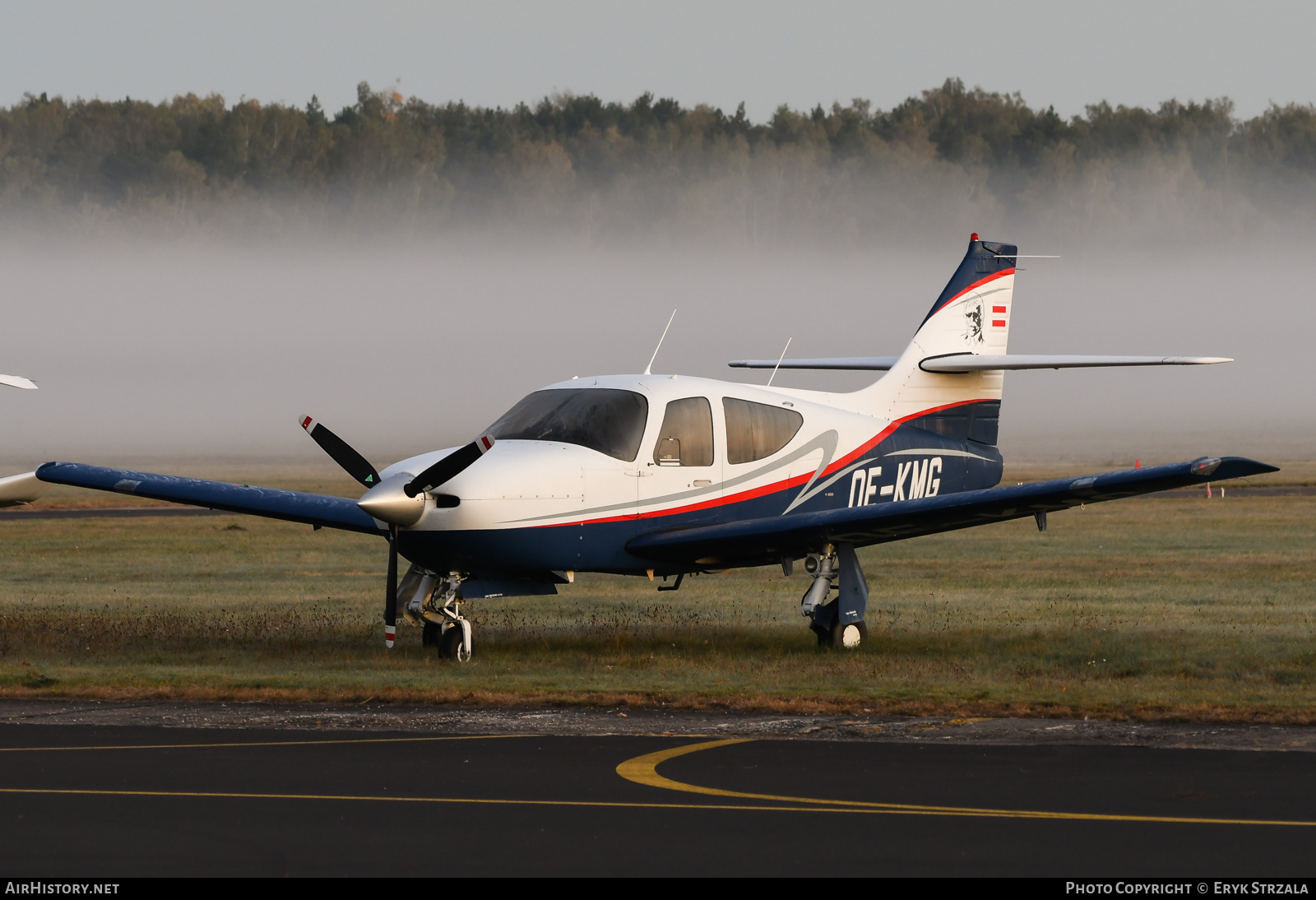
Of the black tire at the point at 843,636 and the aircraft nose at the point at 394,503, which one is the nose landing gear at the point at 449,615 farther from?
the black tire at the point at 843,636

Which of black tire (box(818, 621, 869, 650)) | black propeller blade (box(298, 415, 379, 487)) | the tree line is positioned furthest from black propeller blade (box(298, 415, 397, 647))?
the tree line

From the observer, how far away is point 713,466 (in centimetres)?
1762

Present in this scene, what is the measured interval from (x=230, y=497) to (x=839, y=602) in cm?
661

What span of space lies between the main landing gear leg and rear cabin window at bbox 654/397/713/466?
1.62 meters

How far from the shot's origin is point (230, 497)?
1794 cm

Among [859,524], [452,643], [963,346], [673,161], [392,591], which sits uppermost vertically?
[673,161]

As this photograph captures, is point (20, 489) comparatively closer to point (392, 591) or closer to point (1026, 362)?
point (392, 591)

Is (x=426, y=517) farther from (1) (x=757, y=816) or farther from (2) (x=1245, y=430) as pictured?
(2) (x=1245, y=430)

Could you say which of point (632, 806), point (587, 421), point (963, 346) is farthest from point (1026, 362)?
point (632, 806)

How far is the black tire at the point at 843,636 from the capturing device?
17188 mm

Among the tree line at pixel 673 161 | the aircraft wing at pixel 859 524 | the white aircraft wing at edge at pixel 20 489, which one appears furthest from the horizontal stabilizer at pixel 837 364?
the tree line at pixel 673 161

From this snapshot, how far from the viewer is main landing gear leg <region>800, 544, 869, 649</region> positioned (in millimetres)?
17172

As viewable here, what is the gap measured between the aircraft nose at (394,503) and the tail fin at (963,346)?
6338 mm

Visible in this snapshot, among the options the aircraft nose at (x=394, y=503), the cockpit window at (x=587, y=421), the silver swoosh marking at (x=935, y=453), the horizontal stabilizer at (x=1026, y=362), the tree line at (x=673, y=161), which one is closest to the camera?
the aircraft nose at (x=394, y=503)
